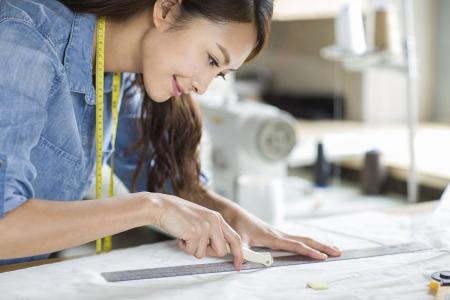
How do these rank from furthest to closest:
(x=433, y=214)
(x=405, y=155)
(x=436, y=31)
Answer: (x=436, y=31), (x=405, y=155), (x=433, y=214)

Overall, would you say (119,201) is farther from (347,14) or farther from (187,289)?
(347,14)

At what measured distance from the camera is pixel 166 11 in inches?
44.3

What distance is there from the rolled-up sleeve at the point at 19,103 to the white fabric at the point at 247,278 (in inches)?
6.4

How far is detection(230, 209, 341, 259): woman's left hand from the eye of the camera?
117 cm

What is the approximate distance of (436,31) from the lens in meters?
3.24

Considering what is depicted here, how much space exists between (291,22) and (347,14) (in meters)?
1.56

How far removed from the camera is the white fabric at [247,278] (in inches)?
37.9

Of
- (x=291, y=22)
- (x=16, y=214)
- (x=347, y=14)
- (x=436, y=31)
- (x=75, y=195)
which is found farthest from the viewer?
(x=291, y=22)

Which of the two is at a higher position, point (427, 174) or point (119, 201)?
point (119, 201)

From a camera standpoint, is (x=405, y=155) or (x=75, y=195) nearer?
(x=75, y=195)

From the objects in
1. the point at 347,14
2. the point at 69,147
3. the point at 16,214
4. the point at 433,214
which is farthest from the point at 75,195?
the point at 347,14

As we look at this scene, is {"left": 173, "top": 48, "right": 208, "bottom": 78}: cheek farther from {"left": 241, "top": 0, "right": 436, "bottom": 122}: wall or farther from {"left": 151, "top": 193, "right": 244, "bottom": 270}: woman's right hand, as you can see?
{"left": 241, "top": 0, "right": 436, "bottom": 122}: wall

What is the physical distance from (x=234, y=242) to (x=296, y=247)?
Result: 6.6 inches

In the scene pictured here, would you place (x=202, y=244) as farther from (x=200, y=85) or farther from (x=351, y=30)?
(x=351, y=30)
